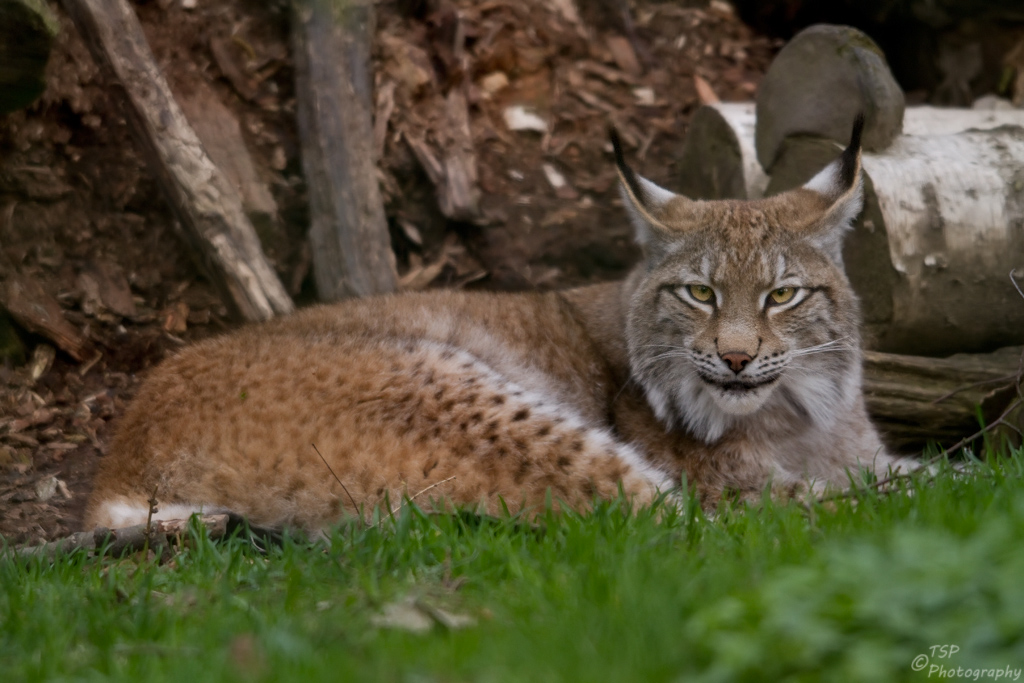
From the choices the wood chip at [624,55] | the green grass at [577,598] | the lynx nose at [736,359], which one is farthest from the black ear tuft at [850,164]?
the wood chip at [624,55]

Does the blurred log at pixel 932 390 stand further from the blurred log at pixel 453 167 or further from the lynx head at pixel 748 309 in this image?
the blurred log at pixel 453 167

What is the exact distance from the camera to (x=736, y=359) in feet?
12.5

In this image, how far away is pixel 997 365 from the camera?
4715 millimetres

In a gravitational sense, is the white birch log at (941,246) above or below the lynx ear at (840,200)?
below

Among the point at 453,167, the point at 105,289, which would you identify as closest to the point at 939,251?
the point at 453,167

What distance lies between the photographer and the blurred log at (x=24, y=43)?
13.1 ft

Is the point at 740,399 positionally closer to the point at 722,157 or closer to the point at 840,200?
the point at 840,200

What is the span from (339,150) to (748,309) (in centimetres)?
276

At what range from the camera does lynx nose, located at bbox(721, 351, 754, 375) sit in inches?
150

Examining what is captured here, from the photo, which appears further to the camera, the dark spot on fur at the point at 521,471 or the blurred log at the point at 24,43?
the blurred log at the point at 24,43

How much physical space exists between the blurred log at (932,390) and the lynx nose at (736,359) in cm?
109

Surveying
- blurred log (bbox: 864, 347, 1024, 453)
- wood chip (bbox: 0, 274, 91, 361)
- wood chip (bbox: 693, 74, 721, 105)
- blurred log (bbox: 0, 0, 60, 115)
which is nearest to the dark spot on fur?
blurred log (bbox: 864, 347, 1024, 453)

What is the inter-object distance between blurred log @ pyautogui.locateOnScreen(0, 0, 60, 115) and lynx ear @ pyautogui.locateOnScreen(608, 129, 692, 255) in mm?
2263

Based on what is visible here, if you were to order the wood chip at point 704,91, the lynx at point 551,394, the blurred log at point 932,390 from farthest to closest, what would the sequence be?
the wood chip at point 704,91
the blurred log at point 932,390
the lynx at point 551,394
